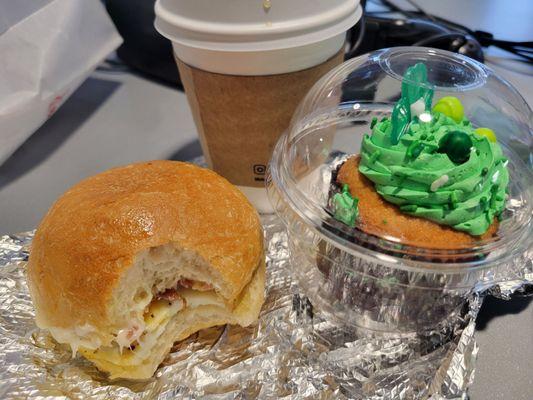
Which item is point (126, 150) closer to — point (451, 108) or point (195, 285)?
point (195, 285)

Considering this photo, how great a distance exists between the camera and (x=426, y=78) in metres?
1.03

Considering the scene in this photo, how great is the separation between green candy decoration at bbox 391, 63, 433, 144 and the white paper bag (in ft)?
3.70

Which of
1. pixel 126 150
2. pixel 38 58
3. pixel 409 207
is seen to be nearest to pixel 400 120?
pixel 409 207

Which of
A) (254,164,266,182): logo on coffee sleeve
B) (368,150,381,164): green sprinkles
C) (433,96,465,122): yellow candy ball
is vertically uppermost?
(433,96,465,122): yellow candy ball

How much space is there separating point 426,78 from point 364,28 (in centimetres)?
81

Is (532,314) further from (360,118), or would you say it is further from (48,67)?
(48,67)

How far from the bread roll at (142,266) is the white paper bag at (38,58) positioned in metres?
0.62

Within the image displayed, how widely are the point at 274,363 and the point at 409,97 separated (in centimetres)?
62

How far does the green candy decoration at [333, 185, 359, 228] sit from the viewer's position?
86 centimetres

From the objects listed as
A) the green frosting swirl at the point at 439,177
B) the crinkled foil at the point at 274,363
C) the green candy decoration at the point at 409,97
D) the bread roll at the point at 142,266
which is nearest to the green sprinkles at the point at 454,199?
the green frosting swirl at the point at 439,177

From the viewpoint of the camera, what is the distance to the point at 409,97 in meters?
0.96

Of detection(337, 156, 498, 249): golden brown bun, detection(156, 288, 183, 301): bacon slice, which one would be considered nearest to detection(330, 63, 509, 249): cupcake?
detection(337, 156, 498, 249): golden brown bun

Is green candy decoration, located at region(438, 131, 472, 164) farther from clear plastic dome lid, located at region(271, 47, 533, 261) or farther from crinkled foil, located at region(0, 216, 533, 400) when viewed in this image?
crinkled foil, located at region(0, 216, 533, 400)

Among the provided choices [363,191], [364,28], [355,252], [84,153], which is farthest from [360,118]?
[84,153]
